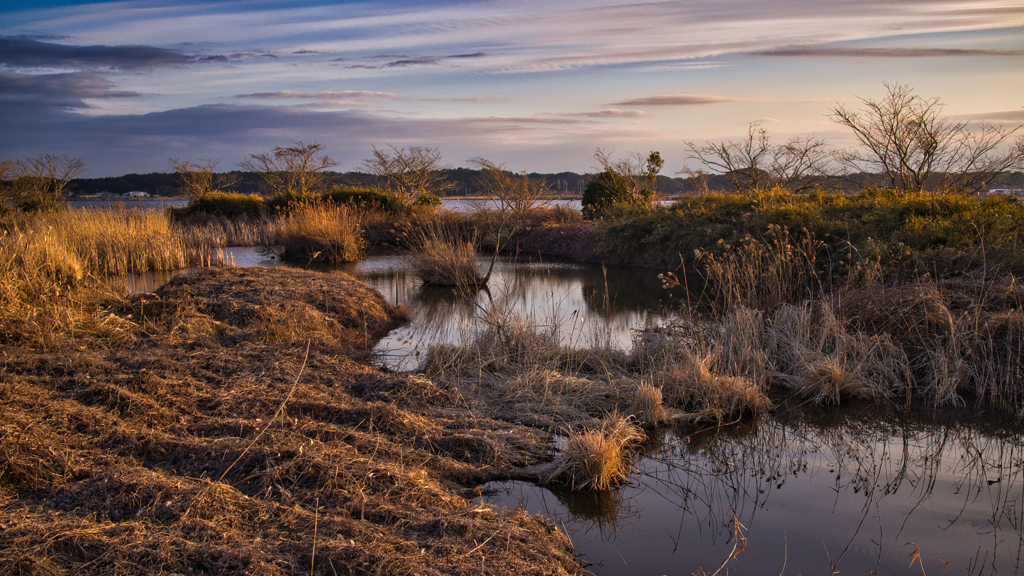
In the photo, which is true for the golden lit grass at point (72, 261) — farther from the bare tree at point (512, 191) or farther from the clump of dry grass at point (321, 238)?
the bare tree at point (512, 191)

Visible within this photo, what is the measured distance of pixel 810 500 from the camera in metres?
3.85

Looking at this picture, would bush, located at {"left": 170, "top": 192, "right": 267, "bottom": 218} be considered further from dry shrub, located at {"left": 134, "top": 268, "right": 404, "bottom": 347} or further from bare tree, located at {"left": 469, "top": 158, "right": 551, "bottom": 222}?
dry shrub, located at {"left": 134, "top": 268, "right": 404, "bottom": 347}

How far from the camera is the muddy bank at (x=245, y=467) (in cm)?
248

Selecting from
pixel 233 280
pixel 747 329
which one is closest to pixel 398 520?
pixel 747 329

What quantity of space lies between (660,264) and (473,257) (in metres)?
6.09

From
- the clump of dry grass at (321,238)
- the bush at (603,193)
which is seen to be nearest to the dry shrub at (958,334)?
the clump of dry grass at (321,238)

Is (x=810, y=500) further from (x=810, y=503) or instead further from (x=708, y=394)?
(x=708, y=394)

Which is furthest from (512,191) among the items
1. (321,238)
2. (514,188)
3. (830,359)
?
(830,359)

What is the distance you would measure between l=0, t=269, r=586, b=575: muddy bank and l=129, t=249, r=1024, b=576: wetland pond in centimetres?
51

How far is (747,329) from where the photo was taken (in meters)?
6.27

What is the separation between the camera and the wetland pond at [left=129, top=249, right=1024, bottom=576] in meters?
3.20

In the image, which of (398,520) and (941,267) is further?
(941,267)

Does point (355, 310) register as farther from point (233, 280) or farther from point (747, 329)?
point (747, 329)

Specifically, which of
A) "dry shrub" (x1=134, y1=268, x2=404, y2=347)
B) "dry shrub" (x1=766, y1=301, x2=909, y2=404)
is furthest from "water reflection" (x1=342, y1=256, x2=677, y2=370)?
"dry shrub" (x1=766, y1=301, x2=909, y2=404)
